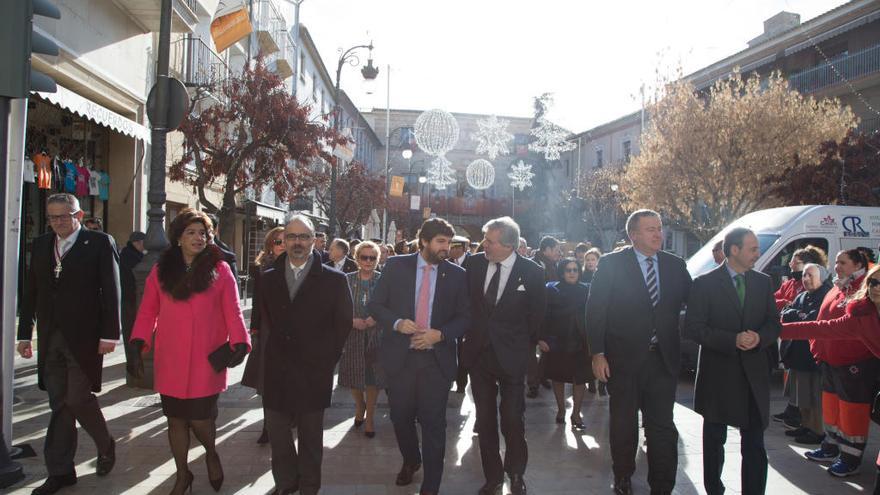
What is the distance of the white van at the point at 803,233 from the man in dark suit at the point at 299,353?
22.8 ft

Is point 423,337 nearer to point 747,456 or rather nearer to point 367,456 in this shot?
point 367,456

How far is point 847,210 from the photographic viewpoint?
10.5m

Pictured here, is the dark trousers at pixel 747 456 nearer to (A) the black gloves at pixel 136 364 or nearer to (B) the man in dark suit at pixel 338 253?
(A) the black gloves at pixel 136 364

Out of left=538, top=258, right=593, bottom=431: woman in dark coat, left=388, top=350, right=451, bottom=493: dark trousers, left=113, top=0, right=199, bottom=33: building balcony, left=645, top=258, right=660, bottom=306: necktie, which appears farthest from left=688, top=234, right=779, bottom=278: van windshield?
left=113, top=0, right=199, bottom=33: building balcony

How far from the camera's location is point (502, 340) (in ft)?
15.8

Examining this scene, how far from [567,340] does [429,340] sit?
2.88m

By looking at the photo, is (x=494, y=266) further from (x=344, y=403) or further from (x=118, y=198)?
(x=118, y=198)

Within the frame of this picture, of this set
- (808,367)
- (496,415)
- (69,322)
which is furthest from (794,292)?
(69,322)

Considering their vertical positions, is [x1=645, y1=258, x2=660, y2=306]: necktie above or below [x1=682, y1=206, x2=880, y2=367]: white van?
below

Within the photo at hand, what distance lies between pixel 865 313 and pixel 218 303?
4.25 meters

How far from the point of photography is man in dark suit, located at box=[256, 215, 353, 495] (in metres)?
4.27

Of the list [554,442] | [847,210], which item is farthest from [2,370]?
[847,210]

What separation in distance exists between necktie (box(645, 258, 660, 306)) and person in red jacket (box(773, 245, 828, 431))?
256 cm

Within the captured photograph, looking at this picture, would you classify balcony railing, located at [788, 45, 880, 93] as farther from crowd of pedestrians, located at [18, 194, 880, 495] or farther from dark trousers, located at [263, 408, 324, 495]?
dark trousers, located at [263, 408, 324, 495]
